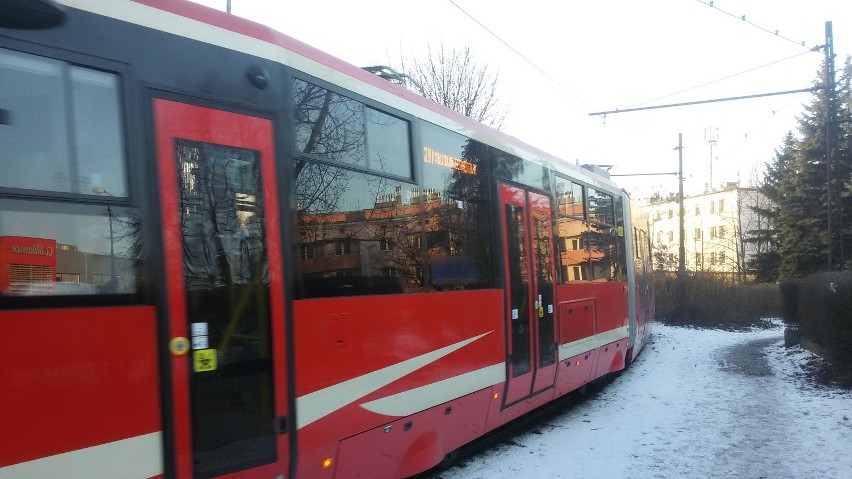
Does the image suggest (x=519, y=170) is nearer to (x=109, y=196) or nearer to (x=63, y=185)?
(x=109, y=196)

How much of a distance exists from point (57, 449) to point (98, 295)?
716mm

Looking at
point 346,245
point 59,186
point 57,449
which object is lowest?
point 57,449

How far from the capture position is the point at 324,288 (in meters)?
4.13

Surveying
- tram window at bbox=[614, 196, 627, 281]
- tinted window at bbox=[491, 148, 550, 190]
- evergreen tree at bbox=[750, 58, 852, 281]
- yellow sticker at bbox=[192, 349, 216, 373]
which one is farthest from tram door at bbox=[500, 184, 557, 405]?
evergreen tree at bbox=[750, 58, 852, 281]

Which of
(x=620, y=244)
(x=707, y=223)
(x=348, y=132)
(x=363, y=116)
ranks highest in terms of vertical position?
(x=707, y=223)

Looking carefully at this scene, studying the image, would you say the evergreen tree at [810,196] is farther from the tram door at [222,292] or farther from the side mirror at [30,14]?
the side mirror at [30,14]

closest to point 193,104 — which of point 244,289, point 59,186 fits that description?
point 59,186

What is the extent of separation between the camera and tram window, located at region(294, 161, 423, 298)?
4082 millimetres

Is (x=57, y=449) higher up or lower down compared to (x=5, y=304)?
lower down

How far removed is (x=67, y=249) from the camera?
117 inches

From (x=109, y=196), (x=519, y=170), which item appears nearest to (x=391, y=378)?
(x=109, y=196)

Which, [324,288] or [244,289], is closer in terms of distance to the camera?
[244,289]

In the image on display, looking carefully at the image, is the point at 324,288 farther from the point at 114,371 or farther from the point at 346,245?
the point at 114,371

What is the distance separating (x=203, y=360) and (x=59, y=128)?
1378 mm
